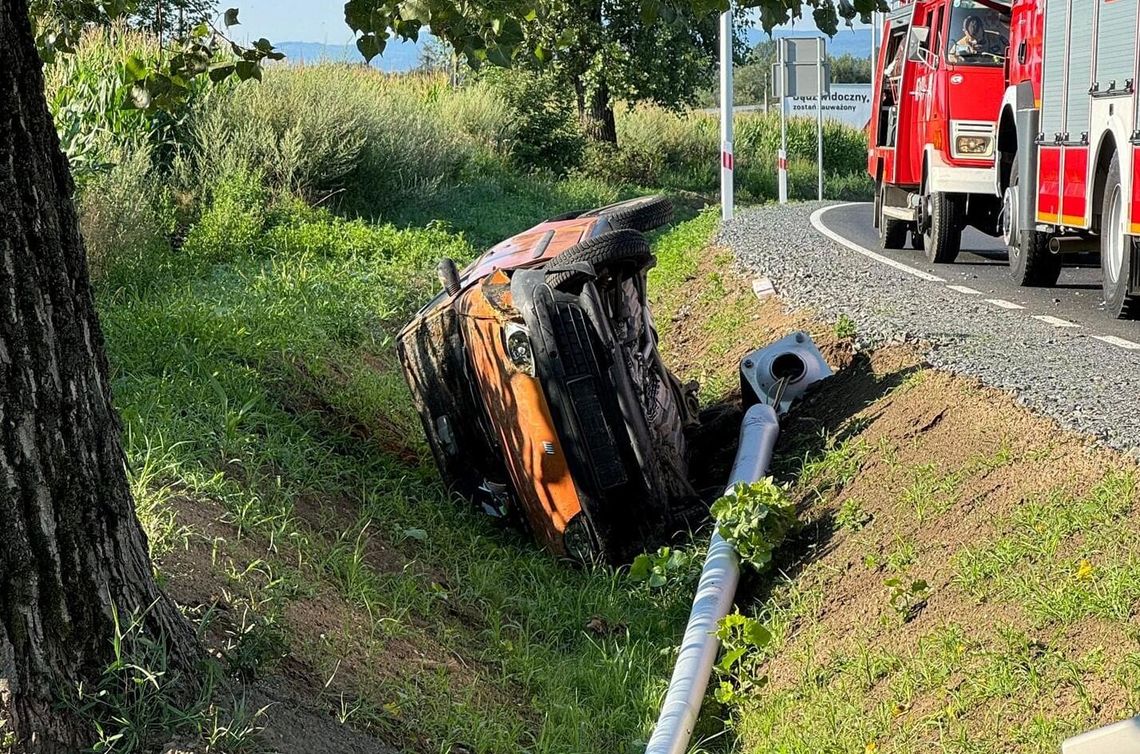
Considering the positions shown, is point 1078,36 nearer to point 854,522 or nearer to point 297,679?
point 854,522

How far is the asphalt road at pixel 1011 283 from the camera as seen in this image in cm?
930

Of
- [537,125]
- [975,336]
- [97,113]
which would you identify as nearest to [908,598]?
[975,336]

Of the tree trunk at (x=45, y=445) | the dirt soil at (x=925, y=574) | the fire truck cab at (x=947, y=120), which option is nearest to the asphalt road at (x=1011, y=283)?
the fire truck cab at (x=947, y=120)

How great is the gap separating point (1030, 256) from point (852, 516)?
6.41 m

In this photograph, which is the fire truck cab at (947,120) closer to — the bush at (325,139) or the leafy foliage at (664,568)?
the bush at (325,139)

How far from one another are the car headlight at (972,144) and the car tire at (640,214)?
18.2 feet

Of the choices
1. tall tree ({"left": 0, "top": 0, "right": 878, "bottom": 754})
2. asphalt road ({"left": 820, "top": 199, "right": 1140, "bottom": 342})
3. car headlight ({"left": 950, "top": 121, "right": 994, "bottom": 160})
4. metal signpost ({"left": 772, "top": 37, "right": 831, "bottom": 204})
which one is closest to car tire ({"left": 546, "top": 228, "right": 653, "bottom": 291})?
tall tree ({"left": 0, "top": 0, "right": 878, "bottom": 754})

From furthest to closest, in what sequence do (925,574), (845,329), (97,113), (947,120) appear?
(947,120), (97,113), (845,329), (925,574)

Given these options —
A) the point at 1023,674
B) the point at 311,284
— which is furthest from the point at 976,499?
the point at 311,284

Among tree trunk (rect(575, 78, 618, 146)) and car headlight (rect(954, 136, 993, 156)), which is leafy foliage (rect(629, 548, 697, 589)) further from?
tree trunk (rect(575, 78, 618, 146))

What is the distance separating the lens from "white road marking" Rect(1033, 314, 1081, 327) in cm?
885

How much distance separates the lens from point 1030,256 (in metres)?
11.5

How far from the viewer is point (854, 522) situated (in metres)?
5.84

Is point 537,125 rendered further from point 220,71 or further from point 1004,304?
point 220,71
